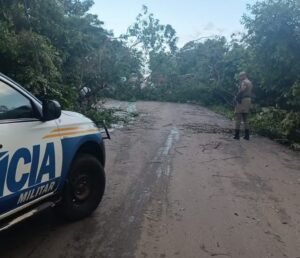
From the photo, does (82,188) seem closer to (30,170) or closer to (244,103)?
(30,170)

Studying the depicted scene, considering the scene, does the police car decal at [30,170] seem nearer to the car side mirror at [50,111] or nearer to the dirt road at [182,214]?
the car side mirror at [50,111]

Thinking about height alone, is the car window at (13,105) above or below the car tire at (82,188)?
above

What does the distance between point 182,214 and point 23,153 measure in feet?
8.02

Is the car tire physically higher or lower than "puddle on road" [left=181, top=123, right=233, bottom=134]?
higher

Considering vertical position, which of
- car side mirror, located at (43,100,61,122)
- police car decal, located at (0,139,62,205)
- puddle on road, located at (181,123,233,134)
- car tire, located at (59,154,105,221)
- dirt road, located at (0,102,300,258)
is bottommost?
puddle on road, located at (181,123,233,134)

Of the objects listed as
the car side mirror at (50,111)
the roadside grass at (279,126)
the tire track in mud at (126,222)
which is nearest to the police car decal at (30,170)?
the car side mirror at (50,111)

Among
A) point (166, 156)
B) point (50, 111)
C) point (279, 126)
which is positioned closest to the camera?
point (50, 111)

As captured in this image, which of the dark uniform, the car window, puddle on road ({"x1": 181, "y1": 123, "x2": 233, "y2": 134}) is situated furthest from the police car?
puddle on road ({"x1": 181, "y1": 123, "x2": 233, "y2": 134})

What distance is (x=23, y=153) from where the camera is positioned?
3.87 metres

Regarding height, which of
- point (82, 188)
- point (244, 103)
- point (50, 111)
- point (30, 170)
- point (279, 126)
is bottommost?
point (279, 126)

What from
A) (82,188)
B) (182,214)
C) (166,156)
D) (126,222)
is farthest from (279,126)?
(82,188)

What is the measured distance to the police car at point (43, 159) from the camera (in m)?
3.78

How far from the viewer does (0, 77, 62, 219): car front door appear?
3.70 meters

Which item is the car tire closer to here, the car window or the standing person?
the car window
